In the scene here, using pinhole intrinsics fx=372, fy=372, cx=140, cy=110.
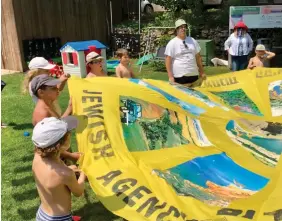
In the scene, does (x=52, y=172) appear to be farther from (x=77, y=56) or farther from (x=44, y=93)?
(x=77, y=56)

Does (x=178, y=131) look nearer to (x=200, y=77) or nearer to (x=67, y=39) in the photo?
(x=200, y=77)

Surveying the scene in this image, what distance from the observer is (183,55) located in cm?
551

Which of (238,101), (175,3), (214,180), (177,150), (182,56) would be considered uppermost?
(175,3)

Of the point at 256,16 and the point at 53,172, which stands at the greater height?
the point at 256,16

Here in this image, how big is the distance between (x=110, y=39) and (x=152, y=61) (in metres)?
4.03

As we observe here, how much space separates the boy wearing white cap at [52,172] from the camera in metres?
2.34

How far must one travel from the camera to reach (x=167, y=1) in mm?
14148

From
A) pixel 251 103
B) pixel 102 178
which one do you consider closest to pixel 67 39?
pixel 251 103

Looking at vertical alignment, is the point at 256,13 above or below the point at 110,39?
above

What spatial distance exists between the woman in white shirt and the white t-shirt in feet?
9.61

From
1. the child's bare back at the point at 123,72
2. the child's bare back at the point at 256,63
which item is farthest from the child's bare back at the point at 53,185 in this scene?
the child's bare back at the point at 256,63

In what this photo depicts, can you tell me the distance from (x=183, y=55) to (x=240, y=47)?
10.2 feet

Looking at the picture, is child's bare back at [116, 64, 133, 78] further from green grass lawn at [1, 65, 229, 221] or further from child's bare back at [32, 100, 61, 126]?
child's bare back at [32, 100, 61, 126]

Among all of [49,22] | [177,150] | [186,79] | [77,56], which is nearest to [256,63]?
[186,79]
